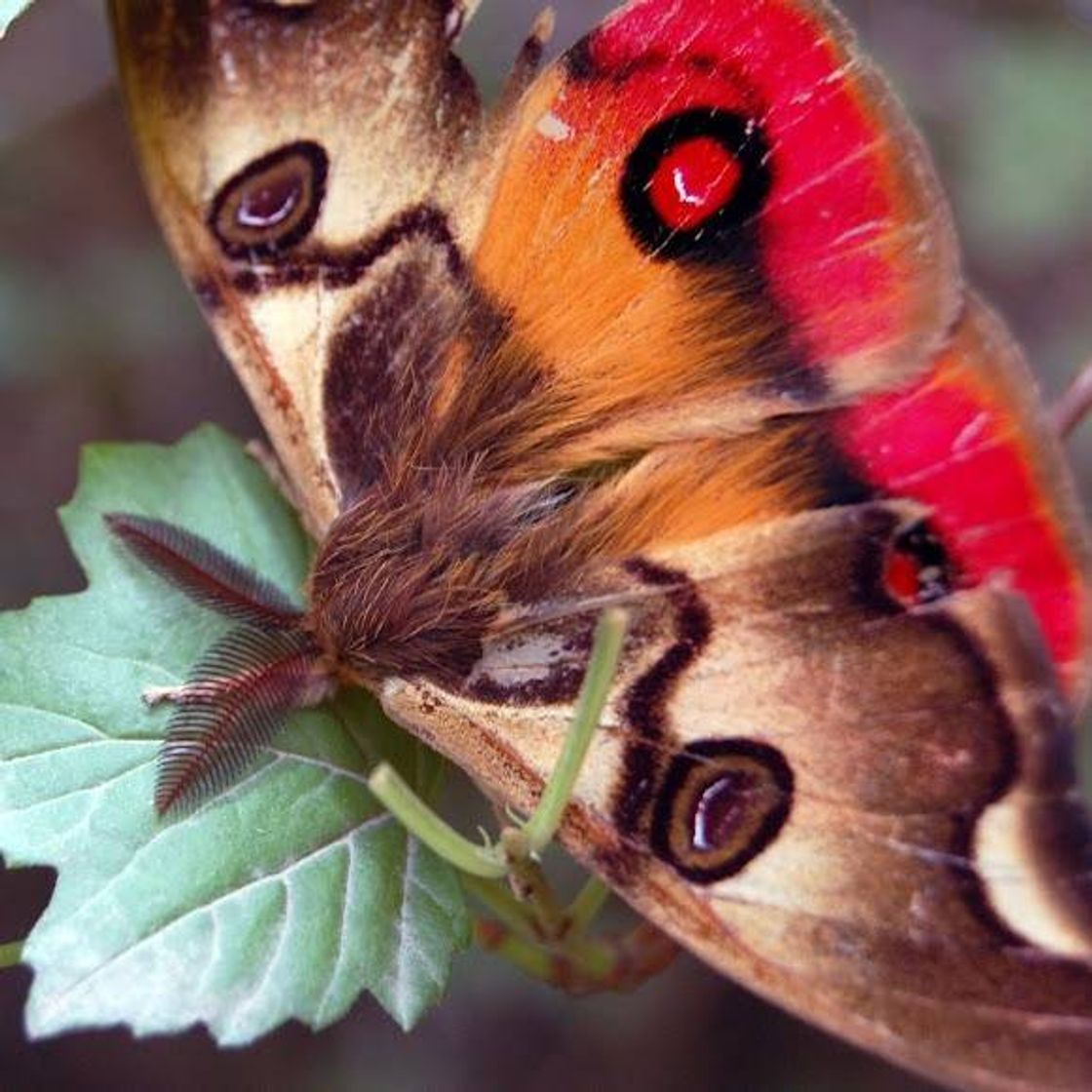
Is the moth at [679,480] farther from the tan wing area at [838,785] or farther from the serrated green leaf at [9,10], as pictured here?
the serrated green leaf at [9,10]

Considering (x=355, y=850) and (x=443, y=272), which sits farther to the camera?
(x=443, y=272)

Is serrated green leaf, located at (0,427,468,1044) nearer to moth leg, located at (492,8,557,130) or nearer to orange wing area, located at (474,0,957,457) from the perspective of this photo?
orange wing area, located at (474,0,957,457)

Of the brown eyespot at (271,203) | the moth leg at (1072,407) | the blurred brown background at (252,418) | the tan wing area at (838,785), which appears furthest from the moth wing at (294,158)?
the blurred brown background at (252,418)

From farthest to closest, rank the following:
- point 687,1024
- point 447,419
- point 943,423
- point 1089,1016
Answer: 1. point 687,1024
2. point 447,419
3. point 943,423
4. point 1089,1016

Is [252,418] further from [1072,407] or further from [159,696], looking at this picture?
[1072,407]

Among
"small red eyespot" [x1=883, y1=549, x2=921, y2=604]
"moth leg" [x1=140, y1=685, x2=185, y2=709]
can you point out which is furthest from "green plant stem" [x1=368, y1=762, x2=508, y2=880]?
"small red eyespot" [x1=883, y1=549, x2=921, y2=604]

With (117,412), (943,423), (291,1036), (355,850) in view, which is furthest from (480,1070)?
(943,423)

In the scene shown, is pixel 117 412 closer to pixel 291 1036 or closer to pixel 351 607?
pixel 291 1036
